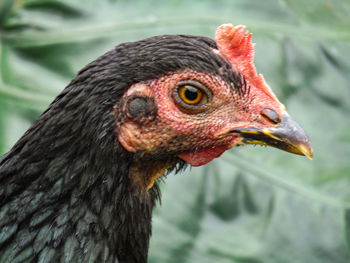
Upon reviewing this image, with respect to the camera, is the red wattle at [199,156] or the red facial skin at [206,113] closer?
the red facial skin at [206,113]

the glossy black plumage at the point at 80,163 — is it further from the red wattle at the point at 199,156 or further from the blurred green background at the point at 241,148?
the blurred green background at the point at 241,148

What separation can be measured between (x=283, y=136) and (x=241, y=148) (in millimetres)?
1437

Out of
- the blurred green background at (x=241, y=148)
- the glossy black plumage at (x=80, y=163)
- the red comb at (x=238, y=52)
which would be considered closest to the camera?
the glossy black plumage at (x=80, y=163)

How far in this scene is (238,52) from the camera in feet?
5.57

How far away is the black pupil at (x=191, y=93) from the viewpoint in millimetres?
1596

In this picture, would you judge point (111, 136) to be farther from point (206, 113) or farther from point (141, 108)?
point (206, 113)

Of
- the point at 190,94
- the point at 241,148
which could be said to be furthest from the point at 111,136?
the point at 241,148

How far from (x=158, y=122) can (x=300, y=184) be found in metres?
1.65

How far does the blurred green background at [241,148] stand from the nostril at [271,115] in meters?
1.24

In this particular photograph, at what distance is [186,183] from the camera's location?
2.94 m

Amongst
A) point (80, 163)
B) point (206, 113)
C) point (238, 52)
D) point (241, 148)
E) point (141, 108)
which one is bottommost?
point (80, 163)

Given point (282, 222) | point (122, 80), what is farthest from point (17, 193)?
point (282, 222)

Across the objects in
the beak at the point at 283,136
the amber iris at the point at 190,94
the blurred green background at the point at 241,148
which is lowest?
the amber iris at the point at 190,94

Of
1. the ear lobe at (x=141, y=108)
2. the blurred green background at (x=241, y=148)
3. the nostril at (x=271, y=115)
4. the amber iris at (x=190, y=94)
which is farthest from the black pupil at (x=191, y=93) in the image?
the blurred green background at (x=241, y=148)
